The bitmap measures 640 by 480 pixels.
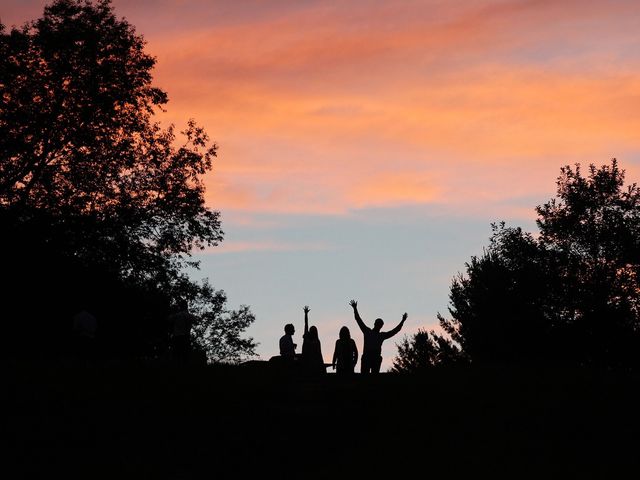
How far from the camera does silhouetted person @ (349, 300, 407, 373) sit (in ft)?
95.7

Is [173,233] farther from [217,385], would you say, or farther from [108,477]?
[108,477]

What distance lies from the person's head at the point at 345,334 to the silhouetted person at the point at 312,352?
27.3 inches

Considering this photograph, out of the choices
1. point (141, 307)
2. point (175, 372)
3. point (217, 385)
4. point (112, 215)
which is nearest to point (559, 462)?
point (217, 385)

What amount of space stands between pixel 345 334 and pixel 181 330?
4.54 metres

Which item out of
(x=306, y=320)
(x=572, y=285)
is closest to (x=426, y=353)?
(x=572, y=285)

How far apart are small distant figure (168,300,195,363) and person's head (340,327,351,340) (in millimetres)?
4073

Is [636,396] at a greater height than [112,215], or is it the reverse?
[112,215]

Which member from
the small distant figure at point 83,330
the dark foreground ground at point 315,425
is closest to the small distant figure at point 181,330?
the small distant figure at point 83,330

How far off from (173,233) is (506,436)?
30.7m

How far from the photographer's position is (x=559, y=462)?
1852 cm

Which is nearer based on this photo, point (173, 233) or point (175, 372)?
point (175, 372)

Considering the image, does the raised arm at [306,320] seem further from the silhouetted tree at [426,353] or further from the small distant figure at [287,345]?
the silhouetted tree at [426,353]

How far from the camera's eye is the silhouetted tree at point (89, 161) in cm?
4638

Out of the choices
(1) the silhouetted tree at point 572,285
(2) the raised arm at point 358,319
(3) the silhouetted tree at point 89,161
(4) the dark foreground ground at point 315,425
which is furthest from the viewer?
(1) the silhouetted tree at point 572,285
